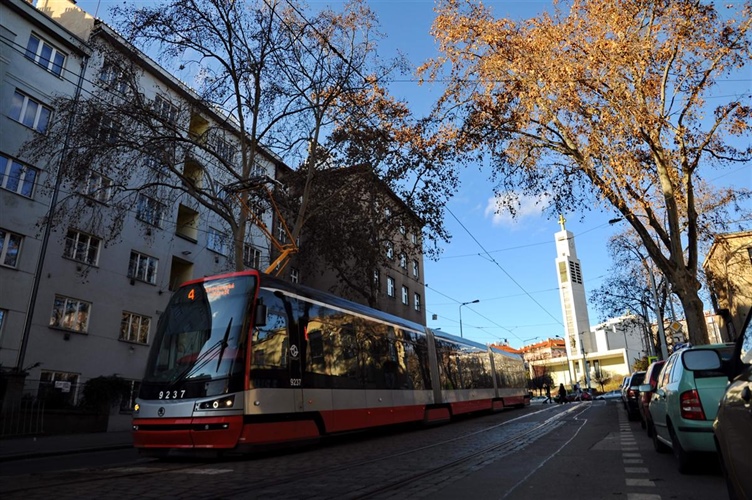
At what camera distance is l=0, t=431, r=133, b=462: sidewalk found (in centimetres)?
1080

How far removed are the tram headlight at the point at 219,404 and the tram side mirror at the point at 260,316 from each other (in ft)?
4.50

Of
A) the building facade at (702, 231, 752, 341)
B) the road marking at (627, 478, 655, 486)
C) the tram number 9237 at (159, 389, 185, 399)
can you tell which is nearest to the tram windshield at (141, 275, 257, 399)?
the tram number 9237 at (159, 389, 185, 399)

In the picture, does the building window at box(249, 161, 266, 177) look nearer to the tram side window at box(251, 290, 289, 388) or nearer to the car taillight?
the tram side window at box(251, 290, 289, 388)

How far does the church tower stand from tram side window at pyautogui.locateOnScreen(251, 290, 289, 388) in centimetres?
7963

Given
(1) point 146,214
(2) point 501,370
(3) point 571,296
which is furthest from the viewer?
(3) point 571,296

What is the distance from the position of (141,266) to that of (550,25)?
19.7m

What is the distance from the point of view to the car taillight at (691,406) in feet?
18.2

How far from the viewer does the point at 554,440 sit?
10.9 meters

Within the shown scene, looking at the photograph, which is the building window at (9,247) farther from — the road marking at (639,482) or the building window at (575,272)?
the building window at (575,272)

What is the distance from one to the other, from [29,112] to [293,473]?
1920 centimetres

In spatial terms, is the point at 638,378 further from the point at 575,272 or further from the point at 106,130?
the point at 575,272

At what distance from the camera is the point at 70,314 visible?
1931 centimetres

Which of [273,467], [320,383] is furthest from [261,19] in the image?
[273,467]

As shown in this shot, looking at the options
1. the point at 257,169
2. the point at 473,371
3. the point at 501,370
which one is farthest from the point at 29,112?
the point at 501,370
